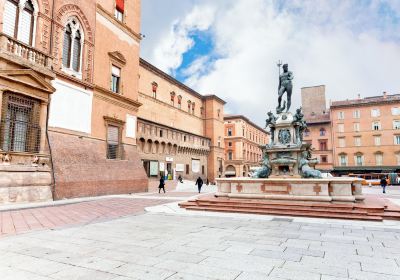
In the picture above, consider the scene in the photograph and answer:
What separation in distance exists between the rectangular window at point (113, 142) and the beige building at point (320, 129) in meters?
44.4

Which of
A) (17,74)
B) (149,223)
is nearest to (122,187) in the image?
(17,74)

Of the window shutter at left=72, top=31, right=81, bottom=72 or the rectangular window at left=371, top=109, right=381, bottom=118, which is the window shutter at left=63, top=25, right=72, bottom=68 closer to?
the window shutter at left=72, top=31, right=81, bottom=72

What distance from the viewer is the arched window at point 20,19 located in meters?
13.8

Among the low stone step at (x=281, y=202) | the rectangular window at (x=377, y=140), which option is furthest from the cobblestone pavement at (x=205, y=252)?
the rectangular window at (x=377, y=140)

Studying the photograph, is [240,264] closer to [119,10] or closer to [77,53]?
[77,53]

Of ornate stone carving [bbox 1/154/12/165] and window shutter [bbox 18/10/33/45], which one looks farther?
window shutter [bbox 18/10/33/45]

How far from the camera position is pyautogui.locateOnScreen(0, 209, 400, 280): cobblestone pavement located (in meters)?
4.22

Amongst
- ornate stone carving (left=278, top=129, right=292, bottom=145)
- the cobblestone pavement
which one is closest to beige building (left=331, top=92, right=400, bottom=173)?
ornate stone carving (left=278, top=129, right=292, bottom=145)

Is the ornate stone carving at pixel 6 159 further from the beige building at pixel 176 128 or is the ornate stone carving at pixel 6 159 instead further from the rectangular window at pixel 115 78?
the beige building at pixel 176 128

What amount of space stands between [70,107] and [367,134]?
53.9 m

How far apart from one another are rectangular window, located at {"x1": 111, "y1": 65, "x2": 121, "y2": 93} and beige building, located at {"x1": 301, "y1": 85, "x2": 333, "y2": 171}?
44.3 m

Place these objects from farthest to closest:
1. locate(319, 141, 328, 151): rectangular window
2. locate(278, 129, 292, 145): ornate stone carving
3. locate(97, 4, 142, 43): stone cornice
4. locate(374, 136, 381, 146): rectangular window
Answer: locate(319, 141, 328, 151): rectangular window
locate(374, 136, 381, 146): rectangular window
locate(97, 4, 142, 43): stone cornice
locate(278, 129, 292, 145): ornate stone carving

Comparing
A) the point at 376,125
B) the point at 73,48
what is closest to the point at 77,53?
the point at 73,48

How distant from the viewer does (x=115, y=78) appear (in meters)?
21.9
